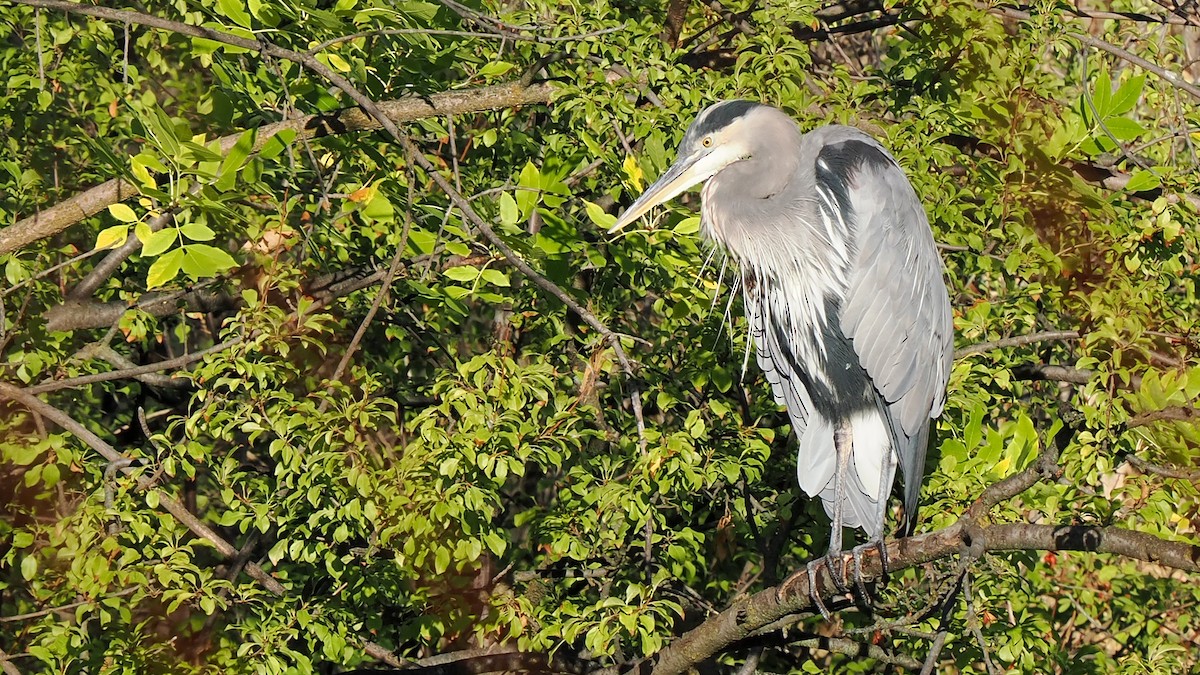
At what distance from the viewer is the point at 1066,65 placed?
4914mm

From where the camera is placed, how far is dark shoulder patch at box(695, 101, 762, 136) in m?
3.37

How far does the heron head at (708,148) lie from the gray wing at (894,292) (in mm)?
281

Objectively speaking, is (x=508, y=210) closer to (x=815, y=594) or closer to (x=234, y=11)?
(x=234, y=11)

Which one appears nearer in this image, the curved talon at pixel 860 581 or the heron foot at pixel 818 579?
the heron foot at pixel 818 579

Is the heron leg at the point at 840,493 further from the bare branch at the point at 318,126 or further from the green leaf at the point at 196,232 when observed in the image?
the green leaf at the point at 196,232

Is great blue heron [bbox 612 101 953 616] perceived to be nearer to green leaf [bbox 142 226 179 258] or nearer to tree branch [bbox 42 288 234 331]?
green leaf [bbox 142 226 179 258]

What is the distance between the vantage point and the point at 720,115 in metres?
3.42

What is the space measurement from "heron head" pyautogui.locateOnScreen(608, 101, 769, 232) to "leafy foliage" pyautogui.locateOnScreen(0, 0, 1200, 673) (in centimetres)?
6

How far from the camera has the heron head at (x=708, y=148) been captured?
3355mm

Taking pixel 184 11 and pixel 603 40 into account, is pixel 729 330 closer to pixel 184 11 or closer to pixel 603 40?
pixel 603 40

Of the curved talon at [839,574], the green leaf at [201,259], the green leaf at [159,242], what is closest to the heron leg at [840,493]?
the curved talon at [839,574]

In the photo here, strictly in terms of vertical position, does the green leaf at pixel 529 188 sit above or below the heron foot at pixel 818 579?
above

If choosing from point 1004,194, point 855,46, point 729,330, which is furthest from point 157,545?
point 855,46

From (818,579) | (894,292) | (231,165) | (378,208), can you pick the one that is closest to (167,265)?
(231,165)
